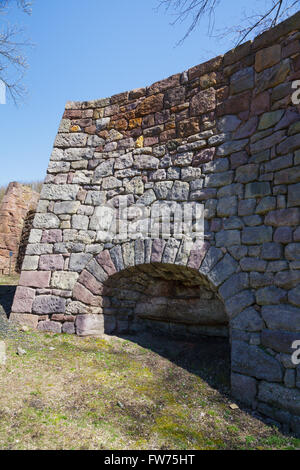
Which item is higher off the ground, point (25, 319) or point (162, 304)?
point (162, 304)

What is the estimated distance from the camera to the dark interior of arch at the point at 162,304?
4.07m

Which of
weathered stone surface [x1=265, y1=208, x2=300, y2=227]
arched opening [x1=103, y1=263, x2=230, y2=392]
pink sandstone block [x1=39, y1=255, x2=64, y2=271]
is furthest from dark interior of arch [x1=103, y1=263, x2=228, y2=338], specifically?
weathered stone surface [x1=265, y1=208, x2=300, y2=227]

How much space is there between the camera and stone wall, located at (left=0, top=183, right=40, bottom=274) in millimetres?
8992

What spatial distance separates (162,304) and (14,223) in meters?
6.62

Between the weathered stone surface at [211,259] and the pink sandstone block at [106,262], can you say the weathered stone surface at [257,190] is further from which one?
the pink sandstone block at [106,262]

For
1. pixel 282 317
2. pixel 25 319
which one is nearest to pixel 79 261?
pixel 25 319

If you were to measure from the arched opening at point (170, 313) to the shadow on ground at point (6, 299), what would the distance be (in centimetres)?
173

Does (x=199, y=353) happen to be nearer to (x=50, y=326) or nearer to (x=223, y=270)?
(x=223, y=270)

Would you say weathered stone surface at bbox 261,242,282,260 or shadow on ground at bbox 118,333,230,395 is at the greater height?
weathered stone surface at bbox 261,242,282,260

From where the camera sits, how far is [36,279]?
4.43 metres

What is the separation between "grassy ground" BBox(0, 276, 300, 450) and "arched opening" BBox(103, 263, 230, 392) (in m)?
0.04

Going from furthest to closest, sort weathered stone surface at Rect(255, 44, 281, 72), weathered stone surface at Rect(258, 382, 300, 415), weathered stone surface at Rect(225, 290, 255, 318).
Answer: weathered stone surface at Rect(255, 44, 281, 72), weathered stone surface at Rect(225, 290, 255, 318), weathered stone surface at Rect(258, 382, 300, 415)

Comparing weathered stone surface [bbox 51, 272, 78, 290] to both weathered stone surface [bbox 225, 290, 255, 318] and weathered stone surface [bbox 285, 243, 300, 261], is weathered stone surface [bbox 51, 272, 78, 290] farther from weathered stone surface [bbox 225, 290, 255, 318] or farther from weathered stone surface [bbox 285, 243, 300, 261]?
weathered stone surface [bbox 285, 243, 300, 261]

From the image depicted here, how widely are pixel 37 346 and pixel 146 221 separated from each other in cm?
207
